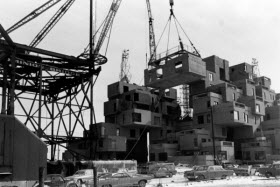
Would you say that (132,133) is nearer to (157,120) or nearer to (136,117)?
(157,120)

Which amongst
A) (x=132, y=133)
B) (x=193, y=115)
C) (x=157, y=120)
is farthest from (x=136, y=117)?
(x=193, y=115)

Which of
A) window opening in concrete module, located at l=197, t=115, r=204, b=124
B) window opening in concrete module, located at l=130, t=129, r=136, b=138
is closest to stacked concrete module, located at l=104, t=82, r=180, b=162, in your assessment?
window opening in concrete module, located at l=130, t=129, r=136, b=138

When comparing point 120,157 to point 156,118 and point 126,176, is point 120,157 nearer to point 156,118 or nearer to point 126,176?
point 156,118

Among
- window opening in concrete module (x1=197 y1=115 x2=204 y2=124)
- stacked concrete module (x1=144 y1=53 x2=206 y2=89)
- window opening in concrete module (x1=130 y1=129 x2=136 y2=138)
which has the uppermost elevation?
stacked concrete module (x1=144 y1=53 x2=206 y2=89)

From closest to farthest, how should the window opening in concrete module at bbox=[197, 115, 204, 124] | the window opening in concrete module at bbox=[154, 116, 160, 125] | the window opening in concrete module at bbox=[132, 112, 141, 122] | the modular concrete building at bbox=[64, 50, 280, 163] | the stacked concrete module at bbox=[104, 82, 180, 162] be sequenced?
the modular concrete building at bbox=[64, 50, 280, 163] < the window opening in concrete module at bbox=[132, 112, 141, 122] < the stacked concrete module at bbox=[104, 82, 180, 162] < the window opening in concrete module at bbox=[197, 115, 204, 124] < the window opening in concrete module at bbox=[154, 116, 160, 125]

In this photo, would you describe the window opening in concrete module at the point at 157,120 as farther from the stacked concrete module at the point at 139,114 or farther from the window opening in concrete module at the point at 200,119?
the window opening in concrete module at the point at 200,119

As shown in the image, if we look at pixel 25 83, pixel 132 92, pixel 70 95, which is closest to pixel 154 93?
pixel 132 92

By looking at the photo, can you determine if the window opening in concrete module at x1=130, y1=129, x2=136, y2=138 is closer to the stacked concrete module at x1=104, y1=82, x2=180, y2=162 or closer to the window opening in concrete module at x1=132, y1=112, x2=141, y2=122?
the stacked concrete module at x1=104, y1=82, x2=180, y2=162

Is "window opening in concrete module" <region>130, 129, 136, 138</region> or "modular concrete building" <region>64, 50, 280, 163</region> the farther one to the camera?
"window opening in concrete module" <region>130, 129, 136, 138</region>

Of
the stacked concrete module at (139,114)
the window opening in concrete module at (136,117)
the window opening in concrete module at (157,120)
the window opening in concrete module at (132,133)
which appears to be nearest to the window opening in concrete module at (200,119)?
the stacked concrete module at (139,114)

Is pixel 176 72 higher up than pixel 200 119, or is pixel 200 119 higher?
pixel 176 72

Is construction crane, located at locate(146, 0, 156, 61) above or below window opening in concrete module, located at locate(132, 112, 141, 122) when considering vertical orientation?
above

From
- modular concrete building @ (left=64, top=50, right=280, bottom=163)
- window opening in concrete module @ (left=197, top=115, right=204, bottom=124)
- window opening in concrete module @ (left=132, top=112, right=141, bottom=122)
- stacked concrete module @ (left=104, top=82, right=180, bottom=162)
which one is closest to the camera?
modular concrete building @ (left=64, top=50, right=280, bottom=163)

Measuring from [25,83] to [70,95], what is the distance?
26.7 ft
